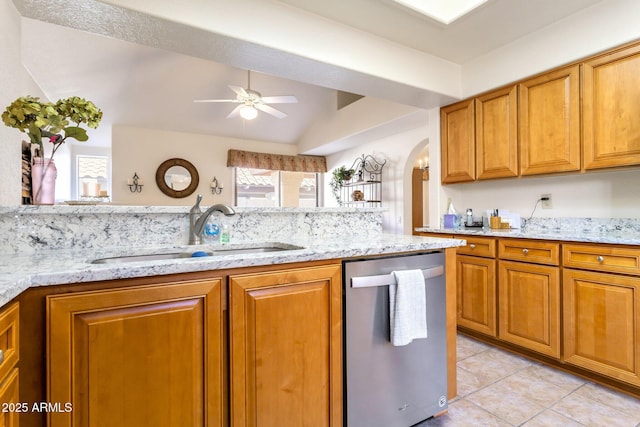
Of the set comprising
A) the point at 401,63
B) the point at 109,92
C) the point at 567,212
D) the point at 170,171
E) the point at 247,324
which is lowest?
the point at 247,324

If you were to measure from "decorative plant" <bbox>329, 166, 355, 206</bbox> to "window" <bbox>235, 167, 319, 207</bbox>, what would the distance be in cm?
79

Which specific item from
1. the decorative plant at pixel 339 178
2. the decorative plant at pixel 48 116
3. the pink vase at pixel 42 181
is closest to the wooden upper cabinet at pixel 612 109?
the decorative plant at pixel 48 116

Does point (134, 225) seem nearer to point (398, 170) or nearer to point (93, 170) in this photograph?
point (398, 170)

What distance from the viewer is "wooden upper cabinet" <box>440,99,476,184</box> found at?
2986 millimetres

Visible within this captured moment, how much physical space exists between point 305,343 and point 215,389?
0.36 metres

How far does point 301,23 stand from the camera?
2184 millimetres

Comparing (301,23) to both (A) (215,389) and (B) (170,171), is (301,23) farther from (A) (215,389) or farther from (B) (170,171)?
(B) (170,171)

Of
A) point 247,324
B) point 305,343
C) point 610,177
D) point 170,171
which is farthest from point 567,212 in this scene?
point 170,171

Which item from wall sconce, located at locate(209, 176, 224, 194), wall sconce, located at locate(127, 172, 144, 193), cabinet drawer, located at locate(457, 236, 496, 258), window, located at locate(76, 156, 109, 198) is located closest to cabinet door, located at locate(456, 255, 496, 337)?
cabinet drawer, located at locate(457, 236, 496, 258)

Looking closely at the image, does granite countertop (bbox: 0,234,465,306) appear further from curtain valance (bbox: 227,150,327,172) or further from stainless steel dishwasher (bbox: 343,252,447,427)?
curtain valance (bbox: 227,150,327,172)

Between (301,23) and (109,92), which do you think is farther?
(109,92)

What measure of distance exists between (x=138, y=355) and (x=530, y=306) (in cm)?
246

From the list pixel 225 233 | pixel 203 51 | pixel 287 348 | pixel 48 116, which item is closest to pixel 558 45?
pixel 203 51

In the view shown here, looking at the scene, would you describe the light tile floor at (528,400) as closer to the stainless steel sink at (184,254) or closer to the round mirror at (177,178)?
the stainless steel sink at (184,254)
